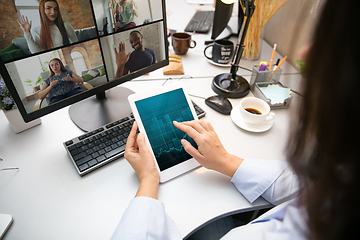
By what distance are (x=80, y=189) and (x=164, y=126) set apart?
0.95 feet

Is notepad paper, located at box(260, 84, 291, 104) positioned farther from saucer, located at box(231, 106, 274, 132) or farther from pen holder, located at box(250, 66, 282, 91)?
saucer, located at box(231, 106, 274, 132)

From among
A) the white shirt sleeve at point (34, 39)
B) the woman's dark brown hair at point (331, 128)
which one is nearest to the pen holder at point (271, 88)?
the woman's dark brown hair at point (331, 128)

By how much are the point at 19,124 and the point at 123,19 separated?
49 cm

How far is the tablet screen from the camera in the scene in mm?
629

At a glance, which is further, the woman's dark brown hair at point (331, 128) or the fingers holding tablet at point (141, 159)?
the fingers holding tablet at point (141, 159)

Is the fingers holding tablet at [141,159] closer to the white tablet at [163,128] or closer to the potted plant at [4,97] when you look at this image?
the white tablet at [163,128]

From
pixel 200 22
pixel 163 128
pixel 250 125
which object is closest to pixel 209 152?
pixel 163 128

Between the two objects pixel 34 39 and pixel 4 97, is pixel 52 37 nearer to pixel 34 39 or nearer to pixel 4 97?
pixel 34 39

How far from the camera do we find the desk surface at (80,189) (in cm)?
52

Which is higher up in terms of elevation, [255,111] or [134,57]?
[134,57]

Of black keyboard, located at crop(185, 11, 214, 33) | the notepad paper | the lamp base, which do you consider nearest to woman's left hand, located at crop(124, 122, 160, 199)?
the lamp base

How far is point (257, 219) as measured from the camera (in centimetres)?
53

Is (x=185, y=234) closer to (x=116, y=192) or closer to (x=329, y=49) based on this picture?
(x=116, y=192)

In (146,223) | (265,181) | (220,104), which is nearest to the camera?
(146,223)
